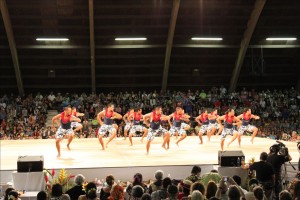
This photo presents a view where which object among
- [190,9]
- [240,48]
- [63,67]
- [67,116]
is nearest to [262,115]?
[240,48]

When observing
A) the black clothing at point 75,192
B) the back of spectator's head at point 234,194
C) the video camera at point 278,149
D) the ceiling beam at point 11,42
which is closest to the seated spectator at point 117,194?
the black clothing at point 75,192

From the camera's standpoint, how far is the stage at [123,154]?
42.2 ft

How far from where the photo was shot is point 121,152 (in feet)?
52.6

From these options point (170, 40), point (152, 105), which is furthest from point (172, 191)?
point (152, 105)

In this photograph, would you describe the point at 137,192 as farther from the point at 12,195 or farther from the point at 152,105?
the point at 152,105

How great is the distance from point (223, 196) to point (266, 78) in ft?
76.7

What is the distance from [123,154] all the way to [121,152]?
18.6 inches

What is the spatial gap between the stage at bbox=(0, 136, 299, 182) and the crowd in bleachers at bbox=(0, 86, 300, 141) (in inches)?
93.0

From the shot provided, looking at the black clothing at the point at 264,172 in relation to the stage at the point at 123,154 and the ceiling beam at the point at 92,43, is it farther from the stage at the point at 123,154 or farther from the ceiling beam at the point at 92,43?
the ceiling beam at the point at 92,43

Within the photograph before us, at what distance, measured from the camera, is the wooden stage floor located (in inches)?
538

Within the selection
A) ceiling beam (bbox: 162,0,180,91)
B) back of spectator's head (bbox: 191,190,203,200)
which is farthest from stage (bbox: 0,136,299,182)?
ceiling beam (bbox: 162,0,180,91)

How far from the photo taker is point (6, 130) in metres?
21.7

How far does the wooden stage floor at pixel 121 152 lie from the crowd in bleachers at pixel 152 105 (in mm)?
2361

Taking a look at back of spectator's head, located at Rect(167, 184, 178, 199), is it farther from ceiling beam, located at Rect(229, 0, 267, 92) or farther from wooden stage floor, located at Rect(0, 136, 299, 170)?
ceiling beam, located at Rect(229, 0, 267, 92)
